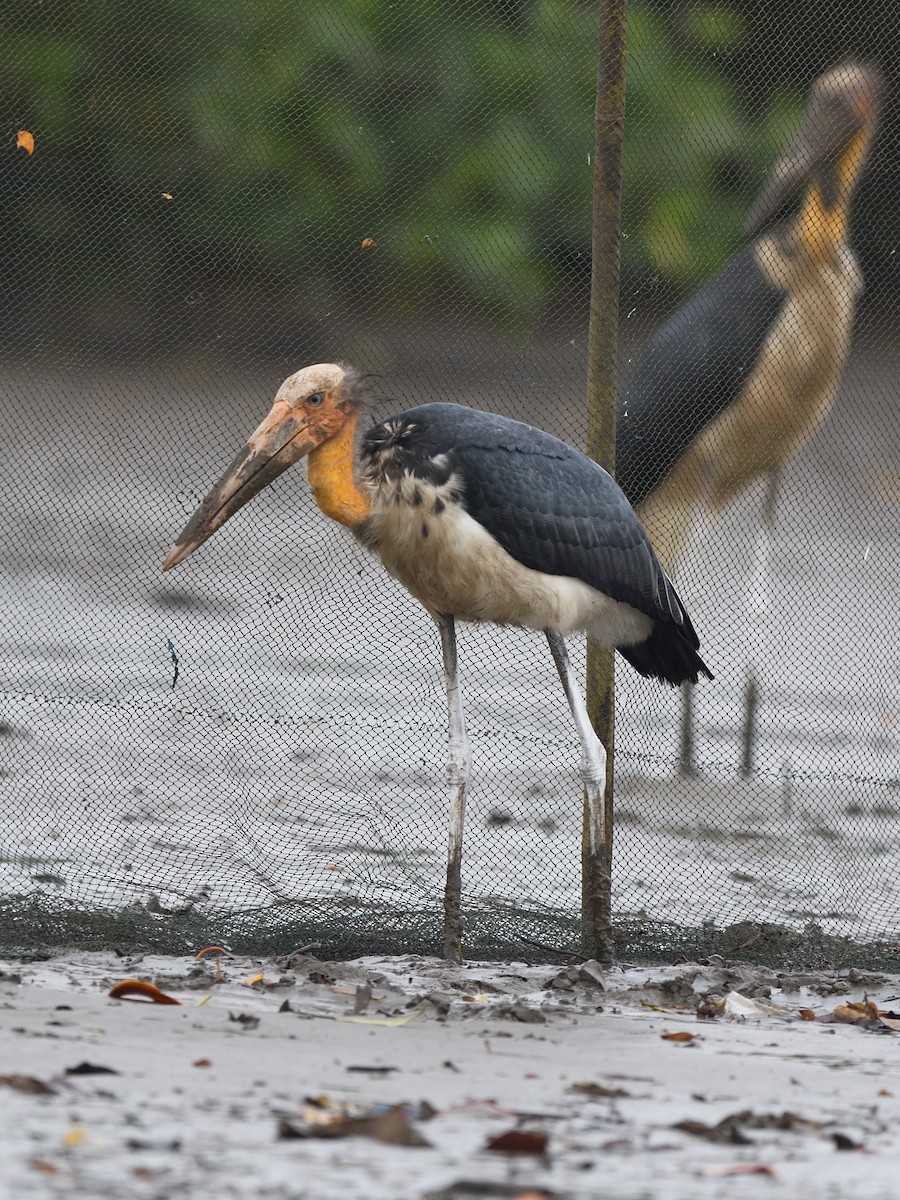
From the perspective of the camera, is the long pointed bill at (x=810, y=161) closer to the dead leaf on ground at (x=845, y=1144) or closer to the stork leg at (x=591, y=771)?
the stork leg at (x=591, y=771)

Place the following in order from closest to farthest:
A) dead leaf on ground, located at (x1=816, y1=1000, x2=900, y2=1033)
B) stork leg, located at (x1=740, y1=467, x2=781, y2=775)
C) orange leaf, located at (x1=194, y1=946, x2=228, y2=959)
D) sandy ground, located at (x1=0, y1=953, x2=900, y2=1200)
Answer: sandy ground, located at (x1=0, y1=953, x2=900, y2=1200), dead leaf on ground, located at (x1=816, y1=1000, x2=900, y2=1033), orange leaf, located at (x1=194, y1=946, x2=228, y2=959), stork leg, located at (x1=740, y1=467, x2=781, y2=775)

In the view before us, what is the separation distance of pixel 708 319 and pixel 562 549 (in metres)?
1.01

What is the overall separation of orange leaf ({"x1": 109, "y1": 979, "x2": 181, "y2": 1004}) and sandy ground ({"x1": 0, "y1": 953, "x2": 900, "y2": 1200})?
4 centimetres

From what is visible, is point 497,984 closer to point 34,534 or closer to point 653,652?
point 653,652

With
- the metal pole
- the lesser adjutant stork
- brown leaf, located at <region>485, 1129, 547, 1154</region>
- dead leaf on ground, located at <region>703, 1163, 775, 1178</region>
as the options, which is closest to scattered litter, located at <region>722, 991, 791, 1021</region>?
the metal pole

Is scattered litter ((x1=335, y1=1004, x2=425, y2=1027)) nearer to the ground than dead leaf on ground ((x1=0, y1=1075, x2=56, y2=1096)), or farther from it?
farther from it

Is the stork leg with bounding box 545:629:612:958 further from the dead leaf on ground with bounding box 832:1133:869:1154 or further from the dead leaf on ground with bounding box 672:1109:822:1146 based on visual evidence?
the dead leaf on ground with bounding box 832:1133:869:1154

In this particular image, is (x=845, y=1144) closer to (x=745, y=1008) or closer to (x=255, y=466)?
(x=745, y=1008)

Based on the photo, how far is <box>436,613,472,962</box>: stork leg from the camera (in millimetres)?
4469

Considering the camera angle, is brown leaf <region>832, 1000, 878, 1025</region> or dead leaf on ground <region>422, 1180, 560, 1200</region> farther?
brown leaf <region>832, 1000, 878, 1025</region>

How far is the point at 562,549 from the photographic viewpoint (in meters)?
4.53

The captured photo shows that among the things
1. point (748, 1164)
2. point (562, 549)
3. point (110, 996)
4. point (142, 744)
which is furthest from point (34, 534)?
point (748, 1164)

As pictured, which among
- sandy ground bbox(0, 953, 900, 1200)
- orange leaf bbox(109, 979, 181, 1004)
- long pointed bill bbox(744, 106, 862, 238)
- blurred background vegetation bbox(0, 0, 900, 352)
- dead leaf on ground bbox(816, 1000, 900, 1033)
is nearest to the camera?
sandy ground bbox(0, 953, 900, 1200)

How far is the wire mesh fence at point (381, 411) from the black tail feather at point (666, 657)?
0.26m
